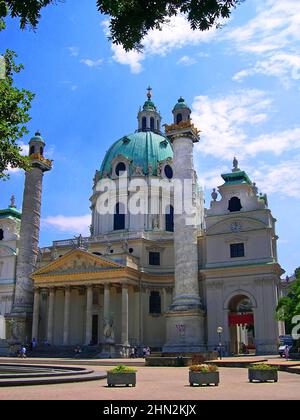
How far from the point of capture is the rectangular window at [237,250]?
5466cm

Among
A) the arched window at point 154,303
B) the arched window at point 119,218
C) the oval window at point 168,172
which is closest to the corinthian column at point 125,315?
the arched window at point 154,303

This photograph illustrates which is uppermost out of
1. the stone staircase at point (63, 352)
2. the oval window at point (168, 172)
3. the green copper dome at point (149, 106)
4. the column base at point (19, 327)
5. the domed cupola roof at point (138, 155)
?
the green copper dome at point (149, 106)

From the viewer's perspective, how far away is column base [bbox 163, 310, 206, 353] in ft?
157

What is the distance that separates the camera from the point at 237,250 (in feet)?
180

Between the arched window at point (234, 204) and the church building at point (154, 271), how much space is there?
118mm

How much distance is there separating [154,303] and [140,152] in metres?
22.6

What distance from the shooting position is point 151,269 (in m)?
61.7

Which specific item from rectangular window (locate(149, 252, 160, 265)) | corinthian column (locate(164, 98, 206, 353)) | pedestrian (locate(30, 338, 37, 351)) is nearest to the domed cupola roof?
rectangular window (locate(149, 252, 160, 265))

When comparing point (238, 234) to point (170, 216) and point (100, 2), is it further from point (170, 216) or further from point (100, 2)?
point (100, 2)

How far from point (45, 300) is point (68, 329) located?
6301 millimetres

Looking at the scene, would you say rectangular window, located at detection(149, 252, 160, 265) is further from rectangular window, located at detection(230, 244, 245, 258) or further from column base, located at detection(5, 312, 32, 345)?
column base, located at detection(5, 312, 32, 345)

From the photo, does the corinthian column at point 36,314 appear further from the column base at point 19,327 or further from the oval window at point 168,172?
the oval window at point 168,172

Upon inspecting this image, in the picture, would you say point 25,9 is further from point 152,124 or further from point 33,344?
point 152,124
